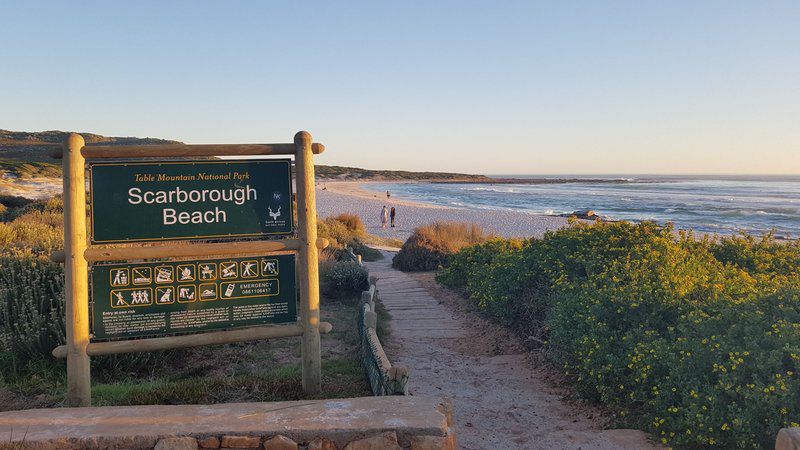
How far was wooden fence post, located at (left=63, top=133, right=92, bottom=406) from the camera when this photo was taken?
13.7 feet

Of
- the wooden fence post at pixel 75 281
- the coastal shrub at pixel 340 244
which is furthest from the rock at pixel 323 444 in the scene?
the coastal shrub at pixel 340 244

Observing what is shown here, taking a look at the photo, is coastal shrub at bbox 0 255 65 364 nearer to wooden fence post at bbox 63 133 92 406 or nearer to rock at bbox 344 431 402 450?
wooden fence post at bbox 63 133 92 406

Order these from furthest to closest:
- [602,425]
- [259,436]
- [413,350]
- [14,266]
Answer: [413,350] → [14,266] → [602,425] → [259,436]

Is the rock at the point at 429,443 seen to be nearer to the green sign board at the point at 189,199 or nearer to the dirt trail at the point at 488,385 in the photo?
the dirt trail at the point at 488,385

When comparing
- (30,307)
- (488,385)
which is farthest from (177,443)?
(488,385)

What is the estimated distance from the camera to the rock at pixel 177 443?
3.24m

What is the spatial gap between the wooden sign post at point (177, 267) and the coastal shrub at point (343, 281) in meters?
5.13

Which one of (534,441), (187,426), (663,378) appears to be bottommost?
(534,441)

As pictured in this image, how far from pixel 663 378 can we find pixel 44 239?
28.7ft

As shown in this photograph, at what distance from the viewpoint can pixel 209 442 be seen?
3.31 meters

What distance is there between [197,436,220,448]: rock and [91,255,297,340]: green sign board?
136 centimetres

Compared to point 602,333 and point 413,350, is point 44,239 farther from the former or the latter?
point 602,333

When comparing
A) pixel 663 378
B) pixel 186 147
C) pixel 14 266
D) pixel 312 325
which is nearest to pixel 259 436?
pixel 312 325

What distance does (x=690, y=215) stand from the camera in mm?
41500
